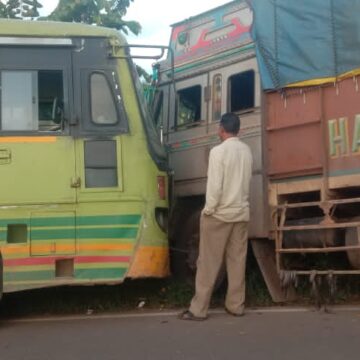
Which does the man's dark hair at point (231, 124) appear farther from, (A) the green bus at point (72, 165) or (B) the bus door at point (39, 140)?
(B) the bus door at point (39, 140)

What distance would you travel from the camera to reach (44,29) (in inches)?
235

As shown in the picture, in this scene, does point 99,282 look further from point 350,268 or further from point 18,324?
point 350,268

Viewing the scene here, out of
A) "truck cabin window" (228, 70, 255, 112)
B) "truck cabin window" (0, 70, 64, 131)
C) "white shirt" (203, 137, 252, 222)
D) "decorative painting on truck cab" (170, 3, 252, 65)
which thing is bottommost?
"white shirt" (203, 137, 252, 222)

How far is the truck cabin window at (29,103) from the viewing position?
5883 mm

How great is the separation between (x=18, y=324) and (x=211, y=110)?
3.16 meters

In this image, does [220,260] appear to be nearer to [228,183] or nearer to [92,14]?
[228,183]

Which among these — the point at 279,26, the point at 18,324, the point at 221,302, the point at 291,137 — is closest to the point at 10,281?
the point at 18,324

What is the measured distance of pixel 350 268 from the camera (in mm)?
6523

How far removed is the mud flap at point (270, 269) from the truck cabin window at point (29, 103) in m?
2.36

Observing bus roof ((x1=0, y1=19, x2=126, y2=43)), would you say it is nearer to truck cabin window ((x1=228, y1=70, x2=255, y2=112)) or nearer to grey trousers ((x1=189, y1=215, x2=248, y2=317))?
truck cabin window ((x1=228, y1=70, x2=255, y2=112))

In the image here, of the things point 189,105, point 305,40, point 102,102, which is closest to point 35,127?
point 102,102

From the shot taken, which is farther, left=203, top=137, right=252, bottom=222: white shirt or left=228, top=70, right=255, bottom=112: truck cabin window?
left=228, top=70, right=255, bottom=112: truck cabin window

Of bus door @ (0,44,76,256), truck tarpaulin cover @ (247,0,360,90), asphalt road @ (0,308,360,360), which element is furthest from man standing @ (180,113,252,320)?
bus door @ (0,44,76,256)

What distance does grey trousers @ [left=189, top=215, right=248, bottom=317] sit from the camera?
597cm
